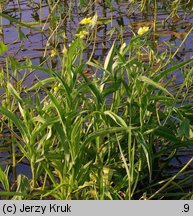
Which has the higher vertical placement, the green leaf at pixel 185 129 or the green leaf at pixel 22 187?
the green leaf at pixel 185 129

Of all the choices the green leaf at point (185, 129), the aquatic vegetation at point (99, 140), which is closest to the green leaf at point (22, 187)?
the aquatic vegetation at point (99, 140)

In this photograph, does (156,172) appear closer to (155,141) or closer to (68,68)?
(155,141)

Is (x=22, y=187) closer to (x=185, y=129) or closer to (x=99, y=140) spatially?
(x=99, y=140)

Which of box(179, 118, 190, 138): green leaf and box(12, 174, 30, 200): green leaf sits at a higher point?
box(179, 118, 190, 138): green leaf

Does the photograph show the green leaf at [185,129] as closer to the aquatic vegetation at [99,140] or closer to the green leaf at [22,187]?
the aquatic vegetation at [99,140]

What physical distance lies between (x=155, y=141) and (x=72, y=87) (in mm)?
476

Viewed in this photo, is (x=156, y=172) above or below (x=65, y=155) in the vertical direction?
below

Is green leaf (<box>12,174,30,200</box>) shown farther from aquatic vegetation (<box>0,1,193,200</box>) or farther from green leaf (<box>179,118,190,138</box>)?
green leaf (<box>179,118,190,138</box>)

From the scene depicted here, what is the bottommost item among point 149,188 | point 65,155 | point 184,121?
point 149,188

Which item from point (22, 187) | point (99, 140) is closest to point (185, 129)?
point (99, 140)

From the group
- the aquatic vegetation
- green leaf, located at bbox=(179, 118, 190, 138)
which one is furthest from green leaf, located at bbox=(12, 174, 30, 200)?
green leaf, located at bbox=(179, 118, 190, 138)

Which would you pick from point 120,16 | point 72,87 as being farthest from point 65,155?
point 120,16

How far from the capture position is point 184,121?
150 cm

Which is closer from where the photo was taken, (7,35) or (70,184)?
(70,184)
